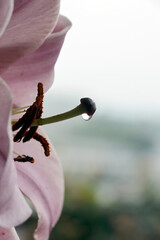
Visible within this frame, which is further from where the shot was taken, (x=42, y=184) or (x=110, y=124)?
(x=110, y=124)

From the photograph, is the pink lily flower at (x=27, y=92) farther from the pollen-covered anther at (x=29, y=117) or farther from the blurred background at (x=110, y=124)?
the blurred background at (x=110, y=124)

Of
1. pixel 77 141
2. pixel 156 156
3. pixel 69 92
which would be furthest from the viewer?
pixel 69 92

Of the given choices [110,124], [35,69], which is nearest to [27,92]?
[35,69]

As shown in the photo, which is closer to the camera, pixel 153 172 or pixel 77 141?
pixel 153 172

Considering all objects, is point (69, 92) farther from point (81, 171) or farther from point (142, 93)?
point (81, 171)

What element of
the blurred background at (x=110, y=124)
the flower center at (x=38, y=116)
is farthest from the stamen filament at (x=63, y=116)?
the blurred background at (x=110, y=124)

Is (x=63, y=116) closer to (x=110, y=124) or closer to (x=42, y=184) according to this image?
(x=42, y=184)

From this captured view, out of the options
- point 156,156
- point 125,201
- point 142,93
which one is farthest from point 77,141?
point 142,93
